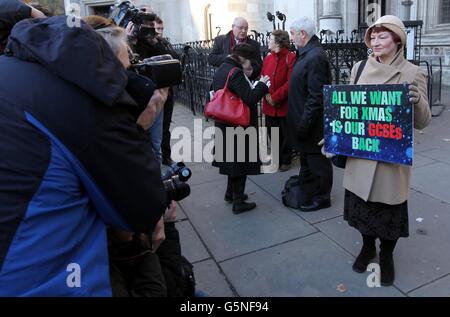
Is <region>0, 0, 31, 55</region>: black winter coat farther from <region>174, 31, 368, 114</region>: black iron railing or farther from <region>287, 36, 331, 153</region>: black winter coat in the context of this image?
<region>174, 31, 368, 114</region>: black iron railing

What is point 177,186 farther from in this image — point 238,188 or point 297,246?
point 238,188

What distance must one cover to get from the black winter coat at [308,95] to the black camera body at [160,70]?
88.0 inches

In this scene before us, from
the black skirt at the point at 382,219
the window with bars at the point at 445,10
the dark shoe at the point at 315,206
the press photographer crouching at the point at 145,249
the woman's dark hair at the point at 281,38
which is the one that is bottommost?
the dark shoe at the point at 315,206

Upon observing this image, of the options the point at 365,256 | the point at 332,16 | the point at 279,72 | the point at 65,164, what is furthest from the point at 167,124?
the point at 332,16

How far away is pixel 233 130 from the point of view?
13.4ft

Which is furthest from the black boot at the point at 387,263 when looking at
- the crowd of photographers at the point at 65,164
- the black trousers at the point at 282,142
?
the black trousers at the point at 282,142

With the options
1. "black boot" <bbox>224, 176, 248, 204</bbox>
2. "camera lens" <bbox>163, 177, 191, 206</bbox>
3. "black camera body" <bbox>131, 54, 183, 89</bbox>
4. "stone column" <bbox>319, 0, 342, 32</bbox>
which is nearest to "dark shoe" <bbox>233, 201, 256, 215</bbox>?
"black boot" <bbox>224, 176, 248, 204</bbox>

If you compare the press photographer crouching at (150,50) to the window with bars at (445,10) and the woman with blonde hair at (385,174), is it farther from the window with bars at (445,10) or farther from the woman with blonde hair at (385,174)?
the window with bars at (445,10)

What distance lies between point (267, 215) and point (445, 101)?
6.91 meters

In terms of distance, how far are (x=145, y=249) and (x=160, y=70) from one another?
2.63 ft

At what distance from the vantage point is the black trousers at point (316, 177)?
13.3 ft

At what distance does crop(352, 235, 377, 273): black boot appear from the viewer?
2.97 meters

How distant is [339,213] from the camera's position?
13.1 ft
